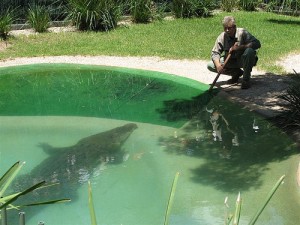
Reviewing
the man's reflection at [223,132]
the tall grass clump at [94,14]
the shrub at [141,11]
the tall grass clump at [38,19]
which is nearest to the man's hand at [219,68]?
the man's reflection at [223,132]

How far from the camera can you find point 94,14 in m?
12.3

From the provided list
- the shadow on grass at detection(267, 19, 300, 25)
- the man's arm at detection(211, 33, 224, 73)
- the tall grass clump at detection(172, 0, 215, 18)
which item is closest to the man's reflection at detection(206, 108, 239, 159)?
the man's arm at detection(211, 33, 224, 73)

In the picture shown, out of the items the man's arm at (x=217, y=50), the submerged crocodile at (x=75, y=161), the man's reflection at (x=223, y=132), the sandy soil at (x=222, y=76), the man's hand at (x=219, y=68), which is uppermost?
the man's arm at (x=217, y=50)

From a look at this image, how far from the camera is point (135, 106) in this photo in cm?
777

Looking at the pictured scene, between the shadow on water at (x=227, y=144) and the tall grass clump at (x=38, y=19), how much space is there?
5540 millimetres

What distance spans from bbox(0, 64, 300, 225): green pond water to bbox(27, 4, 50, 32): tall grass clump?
3244 mm

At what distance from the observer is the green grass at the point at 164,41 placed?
10.6 m

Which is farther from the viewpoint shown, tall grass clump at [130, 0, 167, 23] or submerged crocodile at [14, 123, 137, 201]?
tall grass clump at [130, 0, 167, 23]

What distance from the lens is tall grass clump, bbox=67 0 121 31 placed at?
40.5 feet

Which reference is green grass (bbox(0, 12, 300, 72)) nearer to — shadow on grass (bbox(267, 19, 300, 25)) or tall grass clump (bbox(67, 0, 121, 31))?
shadow on grass (bbox(267, 19, 300, 25))

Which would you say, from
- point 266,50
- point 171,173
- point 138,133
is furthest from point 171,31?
point 171,173

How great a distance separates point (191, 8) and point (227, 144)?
8.23m

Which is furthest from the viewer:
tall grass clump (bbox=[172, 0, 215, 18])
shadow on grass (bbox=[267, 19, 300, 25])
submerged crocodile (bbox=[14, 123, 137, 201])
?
tall grass clump (bbox=[172, 0, 215, 18])

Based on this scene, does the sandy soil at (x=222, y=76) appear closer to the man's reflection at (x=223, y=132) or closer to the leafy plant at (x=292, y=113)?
the leafy plant at (x=292, y=113)
